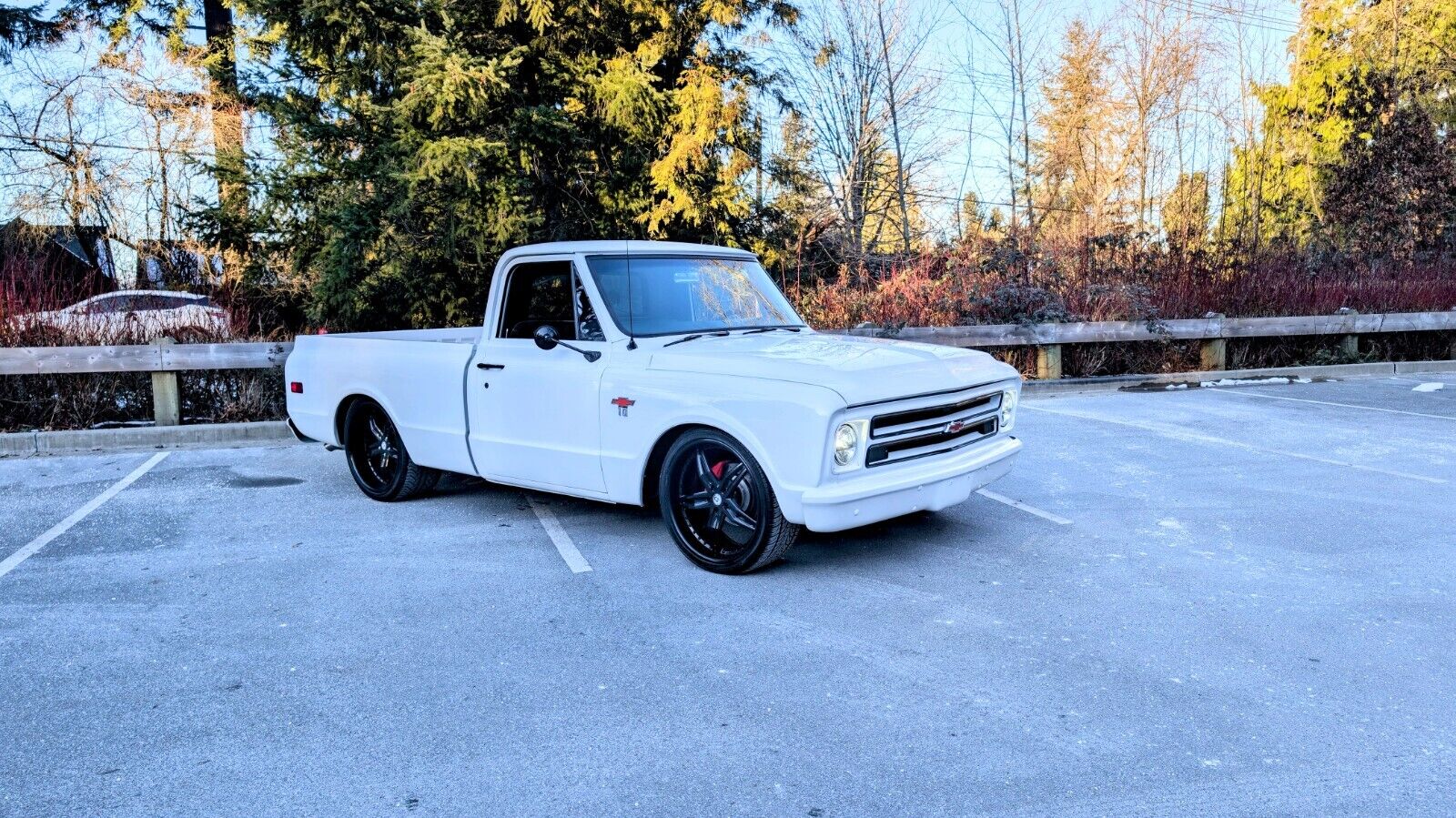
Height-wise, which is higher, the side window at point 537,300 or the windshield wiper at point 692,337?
the side window at point 537,300

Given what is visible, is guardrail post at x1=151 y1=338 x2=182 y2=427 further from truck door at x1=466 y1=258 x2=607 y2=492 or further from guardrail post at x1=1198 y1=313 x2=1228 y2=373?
guardrail post at x1=1198 y1=313 x2=1228 y2=373

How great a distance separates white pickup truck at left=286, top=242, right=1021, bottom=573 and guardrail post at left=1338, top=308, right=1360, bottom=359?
1158 cm

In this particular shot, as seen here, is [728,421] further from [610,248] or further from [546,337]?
[610,248]

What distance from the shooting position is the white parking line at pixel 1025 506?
240 inches

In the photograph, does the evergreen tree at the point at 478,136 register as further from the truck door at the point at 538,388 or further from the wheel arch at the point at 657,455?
the wheel arch at the point at 657,455

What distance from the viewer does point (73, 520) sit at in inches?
258

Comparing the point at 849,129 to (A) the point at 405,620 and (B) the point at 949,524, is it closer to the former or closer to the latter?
(B) the point at 949,524

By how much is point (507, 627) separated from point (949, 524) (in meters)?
2.89

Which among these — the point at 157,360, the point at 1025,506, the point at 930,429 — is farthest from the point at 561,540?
the point at 157,360

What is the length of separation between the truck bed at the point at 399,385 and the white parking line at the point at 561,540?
585 millimetres

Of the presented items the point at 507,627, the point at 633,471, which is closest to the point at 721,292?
the point at 633,471

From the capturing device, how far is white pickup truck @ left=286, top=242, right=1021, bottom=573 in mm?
4707

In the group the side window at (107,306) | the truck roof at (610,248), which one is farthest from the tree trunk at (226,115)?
the truck roof at (610,248)

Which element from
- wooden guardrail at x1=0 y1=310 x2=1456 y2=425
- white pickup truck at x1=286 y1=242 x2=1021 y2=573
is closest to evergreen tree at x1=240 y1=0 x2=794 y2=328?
wooden guardrail at x1=0 y1=310 x2=1456 y2=425
